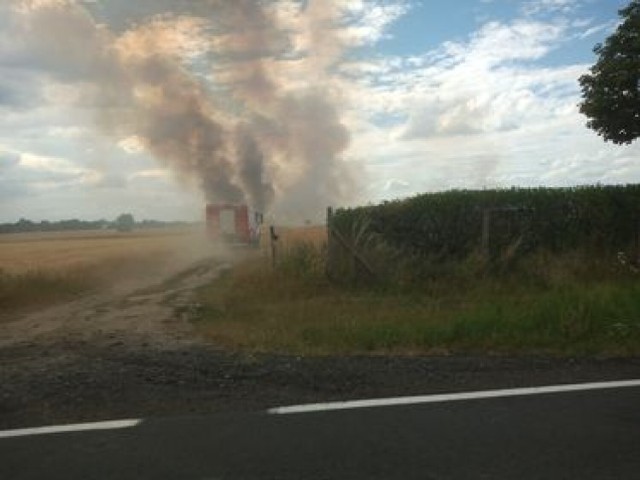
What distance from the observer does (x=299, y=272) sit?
17.4 metres

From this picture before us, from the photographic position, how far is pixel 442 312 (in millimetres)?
12375

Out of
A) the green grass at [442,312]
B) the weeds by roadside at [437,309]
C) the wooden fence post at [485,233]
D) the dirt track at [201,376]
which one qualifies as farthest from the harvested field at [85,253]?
the dirt track at [201,376]

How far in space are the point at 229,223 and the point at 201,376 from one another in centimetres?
3424

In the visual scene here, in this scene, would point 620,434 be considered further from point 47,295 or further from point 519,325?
point 47,295

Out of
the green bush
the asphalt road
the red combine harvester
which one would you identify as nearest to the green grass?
the green bush

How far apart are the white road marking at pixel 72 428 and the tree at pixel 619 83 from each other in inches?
588

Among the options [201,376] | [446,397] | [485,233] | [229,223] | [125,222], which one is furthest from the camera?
[125,222]

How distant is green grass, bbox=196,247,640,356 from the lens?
9.87 meters

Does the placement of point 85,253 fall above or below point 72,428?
below

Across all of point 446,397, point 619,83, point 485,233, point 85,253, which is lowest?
point 85,253

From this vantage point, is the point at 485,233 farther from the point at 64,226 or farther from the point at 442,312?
the point at 64,226

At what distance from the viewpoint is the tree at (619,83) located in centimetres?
1794

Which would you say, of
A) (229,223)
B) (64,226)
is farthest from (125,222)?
(229,223)

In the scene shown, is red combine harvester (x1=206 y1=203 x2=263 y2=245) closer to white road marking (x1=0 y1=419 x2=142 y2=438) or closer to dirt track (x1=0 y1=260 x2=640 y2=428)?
dirt track (x1=0 y1=260 x2=640 y2=428)
